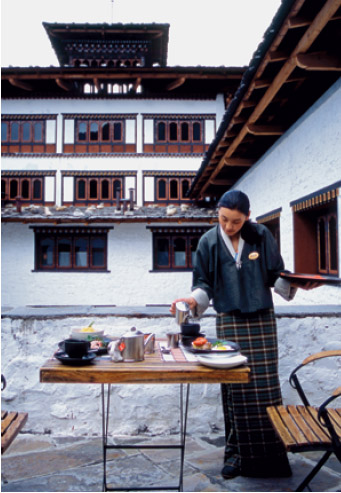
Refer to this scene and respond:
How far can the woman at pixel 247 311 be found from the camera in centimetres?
300

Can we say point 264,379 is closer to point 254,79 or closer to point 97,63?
point 254,79

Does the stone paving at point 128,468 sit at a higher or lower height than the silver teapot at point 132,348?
lower

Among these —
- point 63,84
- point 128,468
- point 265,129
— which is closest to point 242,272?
point 128,468

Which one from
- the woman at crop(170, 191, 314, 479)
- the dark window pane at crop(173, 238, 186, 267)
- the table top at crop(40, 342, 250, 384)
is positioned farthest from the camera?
the dark window pane at crop(173, 238, 186, 267)

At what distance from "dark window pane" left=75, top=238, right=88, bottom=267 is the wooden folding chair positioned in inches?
607

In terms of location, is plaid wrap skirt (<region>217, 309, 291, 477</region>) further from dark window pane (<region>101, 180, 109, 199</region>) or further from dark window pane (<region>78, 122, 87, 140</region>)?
dark window pane (<region>78, 122, 87, 140</region>)

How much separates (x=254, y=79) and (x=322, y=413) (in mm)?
3946

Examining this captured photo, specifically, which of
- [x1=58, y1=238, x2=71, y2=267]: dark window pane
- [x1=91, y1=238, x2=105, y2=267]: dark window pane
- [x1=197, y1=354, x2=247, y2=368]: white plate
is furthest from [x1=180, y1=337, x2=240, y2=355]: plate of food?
[x1=58, y1=238, x2=71, y2=267]: dark window pane

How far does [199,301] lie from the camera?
292cm

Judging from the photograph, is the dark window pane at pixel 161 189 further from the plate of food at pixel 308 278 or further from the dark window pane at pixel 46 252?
the plate of food at pixel 308 278

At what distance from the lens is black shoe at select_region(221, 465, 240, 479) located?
9.79 feet

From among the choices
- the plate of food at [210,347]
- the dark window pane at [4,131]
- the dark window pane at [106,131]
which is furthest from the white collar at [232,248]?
the dark window pane at [4,131]

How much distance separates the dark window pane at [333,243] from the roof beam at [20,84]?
18267 mm

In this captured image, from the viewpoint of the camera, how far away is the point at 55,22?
21078 mm
